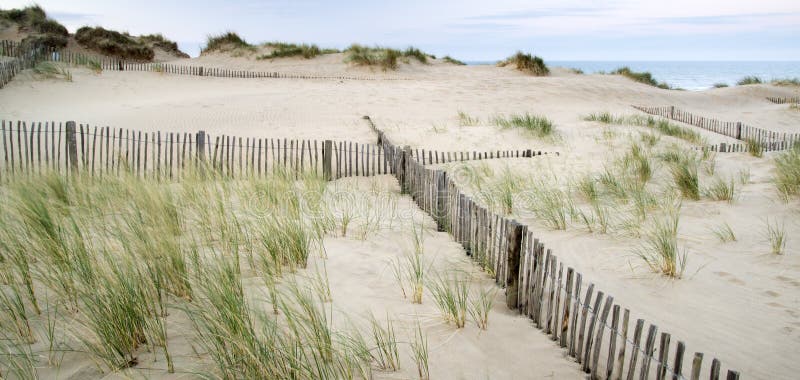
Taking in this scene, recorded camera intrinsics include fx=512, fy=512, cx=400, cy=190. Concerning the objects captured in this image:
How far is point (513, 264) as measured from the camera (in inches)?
141

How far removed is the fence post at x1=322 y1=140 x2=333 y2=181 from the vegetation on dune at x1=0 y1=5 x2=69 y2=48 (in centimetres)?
2661

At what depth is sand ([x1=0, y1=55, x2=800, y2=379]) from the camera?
319 centimetres

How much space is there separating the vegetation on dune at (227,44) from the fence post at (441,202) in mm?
25828

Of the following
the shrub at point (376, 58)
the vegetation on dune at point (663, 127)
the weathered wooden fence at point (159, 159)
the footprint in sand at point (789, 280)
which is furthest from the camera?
the shrub at point (376, 58)

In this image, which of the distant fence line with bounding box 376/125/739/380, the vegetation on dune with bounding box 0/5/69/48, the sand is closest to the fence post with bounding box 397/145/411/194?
the distant fence line with bounding box 376/125/739/380

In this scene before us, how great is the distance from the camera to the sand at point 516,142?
3.19 metres

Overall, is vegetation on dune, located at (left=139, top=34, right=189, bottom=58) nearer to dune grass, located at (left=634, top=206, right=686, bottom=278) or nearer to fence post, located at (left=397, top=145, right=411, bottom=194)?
fence post, located at (left=397, top=145, right=411, bottom=194)

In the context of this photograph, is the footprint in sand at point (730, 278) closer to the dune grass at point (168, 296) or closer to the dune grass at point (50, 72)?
the dune grass at point (168, 296)

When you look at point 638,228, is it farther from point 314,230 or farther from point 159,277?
point 159,277

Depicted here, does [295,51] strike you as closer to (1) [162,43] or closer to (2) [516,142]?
(1) [162,43]

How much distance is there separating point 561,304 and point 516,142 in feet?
26.2

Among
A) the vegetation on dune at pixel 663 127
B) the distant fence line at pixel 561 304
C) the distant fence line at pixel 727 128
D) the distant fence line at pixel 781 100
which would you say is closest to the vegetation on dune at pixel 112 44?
the vegetation on dune at pixel 663 127

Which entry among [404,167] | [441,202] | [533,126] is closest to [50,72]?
[404,167]

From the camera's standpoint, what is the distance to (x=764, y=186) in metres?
6.93
